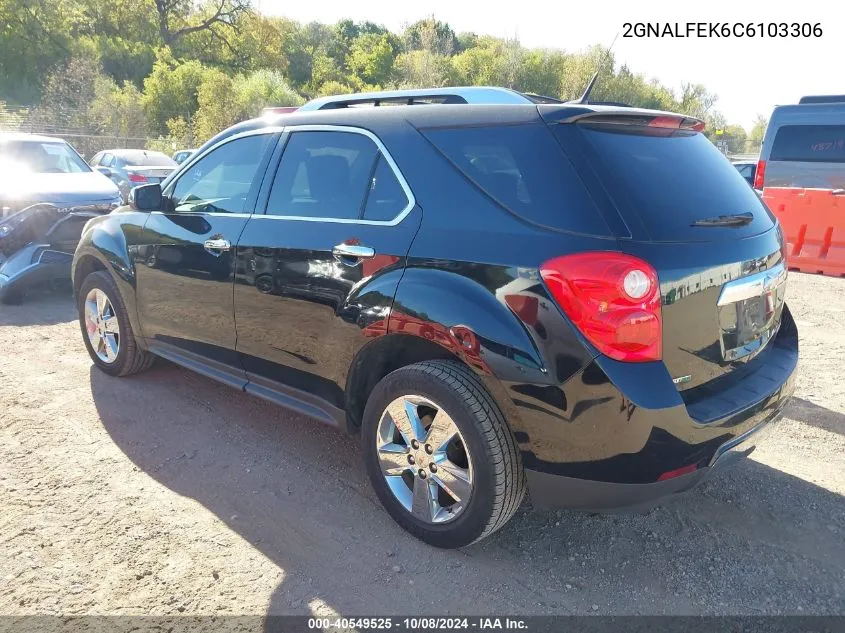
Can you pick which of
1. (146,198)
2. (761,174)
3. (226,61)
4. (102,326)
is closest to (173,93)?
(226,61)

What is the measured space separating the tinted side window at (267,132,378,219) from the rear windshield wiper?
1.44m

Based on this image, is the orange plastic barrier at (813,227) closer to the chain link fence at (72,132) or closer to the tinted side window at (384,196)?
the tinted side window at (384,196)

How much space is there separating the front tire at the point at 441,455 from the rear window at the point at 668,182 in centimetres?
89

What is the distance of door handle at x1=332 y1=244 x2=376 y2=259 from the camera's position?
9.34 ft

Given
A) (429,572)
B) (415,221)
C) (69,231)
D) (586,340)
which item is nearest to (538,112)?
(415,221)

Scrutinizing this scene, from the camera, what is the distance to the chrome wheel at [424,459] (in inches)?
103

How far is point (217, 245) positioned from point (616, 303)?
2262 millimetres

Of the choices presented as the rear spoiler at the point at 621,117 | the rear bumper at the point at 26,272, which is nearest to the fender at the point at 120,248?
the rear bumper at the point at 26,272

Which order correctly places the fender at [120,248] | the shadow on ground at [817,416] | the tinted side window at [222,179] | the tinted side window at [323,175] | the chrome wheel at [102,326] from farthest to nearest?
1. the chrome wheel at [102,326]
2. the fender at [120,248]
3. the shadow on ground at [817,416]
4. the tinted side window at [222,179]
5. the tinted side window at [323,175]

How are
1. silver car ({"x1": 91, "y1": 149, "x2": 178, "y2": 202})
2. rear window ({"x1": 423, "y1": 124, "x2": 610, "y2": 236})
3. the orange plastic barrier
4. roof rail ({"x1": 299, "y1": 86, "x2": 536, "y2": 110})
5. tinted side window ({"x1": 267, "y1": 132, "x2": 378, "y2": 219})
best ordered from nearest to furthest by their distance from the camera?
rear window ({"x1": 423, "y1": 124, "x2": 610, "y2": 236}) → tinted side window ({"x1": 267, "y1": 132, "x2": 378, "y2": 219}) → roof rail ({"x1": 299, "y1": 86, "x2": 536, "y2": 110}) → the orange plastic barrier → silver car ({"x1": 91, "y1": 149, "x2": 178, "y2": 202})

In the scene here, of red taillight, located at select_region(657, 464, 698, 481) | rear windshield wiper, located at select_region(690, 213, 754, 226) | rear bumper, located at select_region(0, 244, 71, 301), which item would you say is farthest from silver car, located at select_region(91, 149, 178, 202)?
red taillight, located at select_region(657, 464, 698, 481)

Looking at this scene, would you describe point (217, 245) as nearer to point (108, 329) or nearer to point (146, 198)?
point (146, 198)

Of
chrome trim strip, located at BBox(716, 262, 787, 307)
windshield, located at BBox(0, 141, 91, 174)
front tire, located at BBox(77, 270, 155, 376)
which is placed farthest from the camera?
windshield, located at BBox(0, 141, 91, 174)

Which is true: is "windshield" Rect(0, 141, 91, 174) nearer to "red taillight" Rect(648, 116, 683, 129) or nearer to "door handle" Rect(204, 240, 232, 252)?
"door handle" Rect(204, 240, 232, 252)
